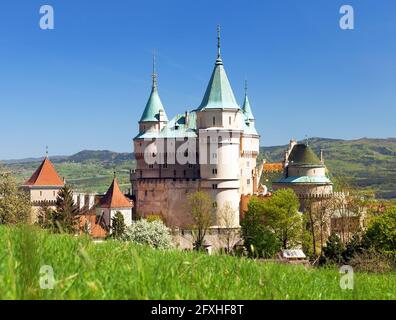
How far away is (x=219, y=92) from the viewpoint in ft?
243

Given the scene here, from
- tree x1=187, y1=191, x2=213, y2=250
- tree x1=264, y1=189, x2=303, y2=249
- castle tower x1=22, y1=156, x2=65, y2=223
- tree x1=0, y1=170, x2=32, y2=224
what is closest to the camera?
tree x1=0, y1=170, x2=32, y2=224

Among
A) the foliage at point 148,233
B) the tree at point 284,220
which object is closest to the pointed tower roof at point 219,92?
the tree at point 284,220

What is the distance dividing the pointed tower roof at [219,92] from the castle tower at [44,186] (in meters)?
19.5

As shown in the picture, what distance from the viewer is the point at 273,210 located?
60.1m

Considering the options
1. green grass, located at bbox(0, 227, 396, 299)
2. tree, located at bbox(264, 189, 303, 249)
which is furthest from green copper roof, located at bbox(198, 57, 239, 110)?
green grass, located at bbox(0, 227, 396, 299)

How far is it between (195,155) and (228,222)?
14204mm

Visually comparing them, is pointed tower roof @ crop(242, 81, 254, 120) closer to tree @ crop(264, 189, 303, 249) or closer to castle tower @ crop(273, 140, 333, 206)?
castle tower @ crop(273, 140, 333, 206)

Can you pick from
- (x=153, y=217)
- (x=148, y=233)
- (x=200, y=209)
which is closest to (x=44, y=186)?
(x=153, y=217)

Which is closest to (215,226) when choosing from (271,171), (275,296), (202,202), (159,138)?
(202,202)

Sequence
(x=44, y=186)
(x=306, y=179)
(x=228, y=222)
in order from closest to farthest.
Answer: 1. (x=228, y=222)
2. (x=44, y=186)
3. (x=306, y=179)

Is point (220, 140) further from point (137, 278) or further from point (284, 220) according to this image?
point (137, 278)

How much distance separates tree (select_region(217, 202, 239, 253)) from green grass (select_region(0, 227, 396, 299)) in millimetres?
56051

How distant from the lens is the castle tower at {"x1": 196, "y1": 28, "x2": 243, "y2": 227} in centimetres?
7375

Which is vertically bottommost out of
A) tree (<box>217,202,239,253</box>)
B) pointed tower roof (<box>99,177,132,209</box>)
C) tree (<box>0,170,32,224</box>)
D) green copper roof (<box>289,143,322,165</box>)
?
tree (<box>217,202,239,253</box>)
